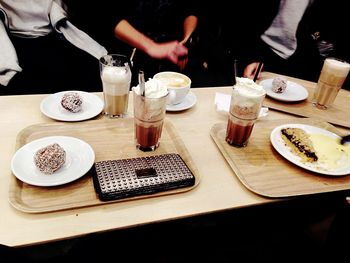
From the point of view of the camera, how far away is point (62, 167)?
1.00m

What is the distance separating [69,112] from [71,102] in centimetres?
5

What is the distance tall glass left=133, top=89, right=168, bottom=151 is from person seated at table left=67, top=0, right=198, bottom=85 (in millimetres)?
1299

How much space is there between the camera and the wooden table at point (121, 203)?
2.67ft

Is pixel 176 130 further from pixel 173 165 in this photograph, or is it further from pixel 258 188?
pixel 258 188

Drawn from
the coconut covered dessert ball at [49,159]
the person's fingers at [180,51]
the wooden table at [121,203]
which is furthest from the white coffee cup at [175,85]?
the person's fingers at [180,51]

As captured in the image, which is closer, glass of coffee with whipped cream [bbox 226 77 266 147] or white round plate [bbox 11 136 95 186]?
white round plate [bbox 11 136 95 186]

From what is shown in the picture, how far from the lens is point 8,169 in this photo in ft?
3.27

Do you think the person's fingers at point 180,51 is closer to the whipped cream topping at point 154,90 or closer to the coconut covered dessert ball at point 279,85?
the coconut covered dessert ball at point 279,85

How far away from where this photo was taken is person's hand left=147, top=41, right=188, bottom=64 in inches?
94.2

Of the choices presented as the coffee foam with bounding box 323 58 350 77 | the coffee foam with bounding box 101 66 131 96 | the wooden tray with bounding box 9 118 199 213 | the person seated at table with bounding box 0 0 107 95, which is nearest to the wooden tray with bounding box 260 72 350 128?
the coffee foam with bounding box 323 58 350 77

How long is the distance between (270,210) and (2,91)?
73.3 inches

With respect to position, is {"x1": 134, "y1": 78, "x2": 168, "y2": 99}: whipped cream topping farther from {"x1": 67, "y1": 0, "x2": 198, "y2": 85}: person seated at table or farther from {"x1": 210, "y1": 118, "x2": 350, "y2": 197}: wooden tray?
{"x1": 67, "y1": 0, "x2": 198, "y2": 85}: person seated at table

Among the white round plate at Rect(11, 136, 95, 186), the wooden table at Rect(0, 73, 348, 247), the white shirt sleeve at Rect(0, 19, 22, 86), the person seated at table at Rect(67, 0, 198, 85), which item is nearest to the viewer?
the wooden table at Rect(0, 73, 348, 247)

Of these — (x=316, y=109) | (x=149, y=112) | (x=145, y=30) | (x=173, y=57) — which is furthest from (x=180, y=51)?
(x=149, y=112)
